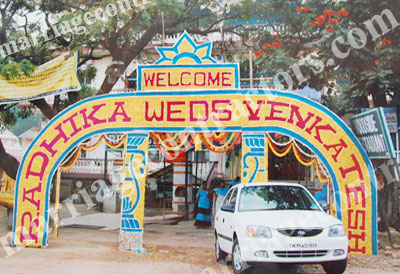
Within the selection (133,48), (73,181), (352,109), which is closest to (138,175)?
(133,48)

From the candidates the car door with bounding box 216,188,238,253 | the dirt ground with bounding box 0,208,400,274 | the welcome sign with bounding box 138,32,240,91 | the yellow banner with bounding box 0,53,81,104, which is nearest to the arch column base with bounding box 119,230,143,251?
the dirt ground with bounding box 0,208,400,274

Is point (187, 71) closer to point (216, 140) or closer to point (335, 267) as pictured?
point (216, 140)

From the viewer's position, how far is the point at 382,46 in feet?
41.2

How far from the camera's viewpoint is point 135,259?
30.3 ft

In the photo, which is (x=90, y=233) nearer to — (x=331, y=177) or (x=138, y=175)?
(x=138, y=175)

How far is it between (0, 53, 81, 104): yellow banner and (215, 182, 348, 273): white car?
7.85 m

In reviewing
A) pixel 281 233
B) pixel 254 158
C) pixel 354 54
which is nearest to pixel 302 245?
pixel 281 233

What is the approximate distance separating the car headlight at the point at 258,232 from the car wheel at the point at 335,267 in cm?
119

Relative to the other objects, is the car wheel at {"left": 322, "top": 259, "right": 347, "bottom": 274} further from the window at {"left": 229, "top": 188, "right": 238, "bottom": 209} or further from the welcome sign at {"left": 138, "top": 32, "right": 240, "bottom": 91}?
the welcome sign at {"left": 138, "top": 32, "right": 240, "bottom": 91}

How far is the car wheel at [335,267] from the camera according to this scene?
710 centimetres

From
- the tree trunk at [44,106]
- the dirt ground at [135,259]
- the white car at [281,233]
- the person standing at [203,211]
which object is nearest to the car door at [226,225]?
the white car at [281,233]

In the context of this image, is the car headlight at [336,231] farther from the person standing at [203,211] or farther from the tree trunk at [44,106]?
the tree trunk at [44,106]

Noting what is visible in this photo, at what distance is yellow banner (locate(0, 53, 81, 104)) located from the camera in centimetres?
1355

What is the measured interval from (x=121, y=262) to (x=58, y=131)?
3.83 metres
